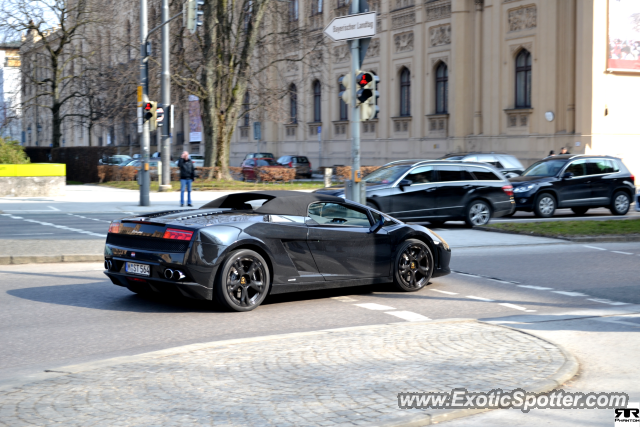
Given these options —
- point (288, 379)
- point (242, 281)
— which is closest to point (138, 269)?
point (242, 281)

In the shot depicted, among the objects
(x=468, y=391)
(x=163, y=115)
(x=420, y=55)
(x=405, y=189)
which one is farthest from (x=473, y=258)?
(x=420, y=55)

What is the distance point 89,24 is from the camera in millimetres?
49812

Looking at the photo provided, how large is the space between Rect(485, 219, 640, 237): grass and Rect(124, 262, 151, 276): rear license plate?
10.6 metres

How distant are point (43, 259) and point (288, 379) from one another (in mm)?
8073

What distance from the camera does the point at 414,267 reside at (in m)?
10.4

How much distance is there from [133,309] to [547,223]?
12.6 meters

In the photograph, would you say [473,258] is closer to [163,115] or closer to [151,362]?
[151,362]

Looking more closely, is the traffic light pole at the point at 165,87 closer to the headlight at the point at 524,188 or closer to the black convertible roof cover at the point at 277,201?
the headlight at the point at 524,188

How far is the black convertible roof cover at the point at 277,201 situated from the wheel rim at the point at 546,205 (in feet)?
46.9

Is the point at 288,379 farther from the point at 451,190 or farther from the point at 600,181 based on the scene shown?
the point at 600,181

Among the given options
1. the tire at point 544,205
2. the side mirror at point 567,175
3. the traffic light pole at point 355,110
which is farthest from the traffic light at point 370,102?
the side mirror at point 567,175

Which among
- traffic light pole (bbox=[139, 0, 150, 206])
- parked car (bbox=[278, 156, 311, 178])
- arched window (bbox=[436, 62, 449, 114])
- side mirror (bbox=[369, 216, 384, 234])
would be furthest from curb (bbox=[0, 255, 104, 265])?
parked car (bbox=[278, 156, 311, 178])

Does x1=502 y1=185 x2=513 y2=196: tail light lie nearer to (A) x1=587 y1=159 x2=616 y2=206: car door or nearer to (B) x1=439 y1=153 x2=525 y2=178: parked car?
(A) x1=587 y1=159 x2=616 y2=206: car door

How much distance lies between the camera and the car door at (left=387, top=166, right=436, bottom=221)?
18.6m
